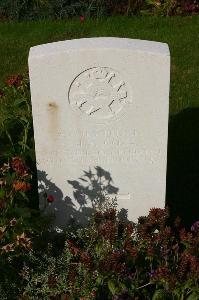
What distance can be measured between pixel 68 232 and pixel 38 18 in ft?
15.9

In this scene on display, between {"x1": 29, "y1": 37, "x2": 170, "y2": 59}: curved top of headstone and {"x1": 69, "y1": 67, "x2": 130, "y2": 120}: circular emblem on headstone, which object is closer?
{"x1": 29, "y1": 37, "x2": 170, "y2": 59}: curved top of headstone

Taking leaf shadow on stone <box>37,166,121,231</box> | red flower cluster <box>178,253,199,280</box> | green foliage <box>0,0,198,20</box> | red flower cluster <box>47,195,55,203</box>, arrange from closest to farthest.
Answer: red flower cluster <box>178,253,199,280</box>, red flower cluster <box>47,195,55,203</box>, leaf shadow on stone <box>37,166,121,231</box>, green foliage <box>0,0,198,20</box>

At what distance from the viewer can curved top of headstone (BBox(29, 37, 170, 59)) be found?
3.63 m

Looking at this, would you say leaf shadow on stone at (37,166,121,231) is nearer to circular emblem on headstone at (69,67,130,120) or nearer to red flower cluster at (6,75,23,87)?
circular emblem on headstone at (69,67,130,120)

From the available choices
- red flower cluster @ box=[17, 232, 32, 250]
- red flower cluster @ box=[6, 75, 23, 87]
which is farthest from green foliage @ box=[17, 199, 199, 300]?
red flower cluster @ box=[6, 75, 23, 87]

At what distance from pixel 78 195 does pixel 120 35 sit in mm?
4031

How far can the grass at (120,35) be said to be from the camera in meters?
7.00

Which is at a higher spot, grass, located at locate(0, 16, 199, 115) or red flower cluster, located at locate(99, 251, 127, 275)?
grass, located at locate(0, 16, 199, 115)

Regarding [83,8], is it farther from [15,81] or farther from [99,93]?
[99,93]

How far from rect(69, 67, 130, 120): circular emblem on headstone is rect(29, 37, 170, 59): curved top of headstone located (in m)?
0.14

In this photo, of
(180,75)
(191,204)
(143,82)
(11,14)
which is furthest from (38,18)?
(143,82)

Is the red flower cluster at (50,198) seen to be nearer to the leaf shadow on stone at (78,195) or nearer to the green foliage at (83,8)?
the leaf shadow on stone at (78,195)

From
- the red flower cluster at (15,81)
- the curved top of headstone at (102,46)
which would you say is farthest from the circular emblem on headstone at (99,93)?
the red flower cluster at (15,81)

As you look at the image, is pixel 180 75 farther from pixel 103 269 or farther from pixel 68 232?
pixel 103 269
